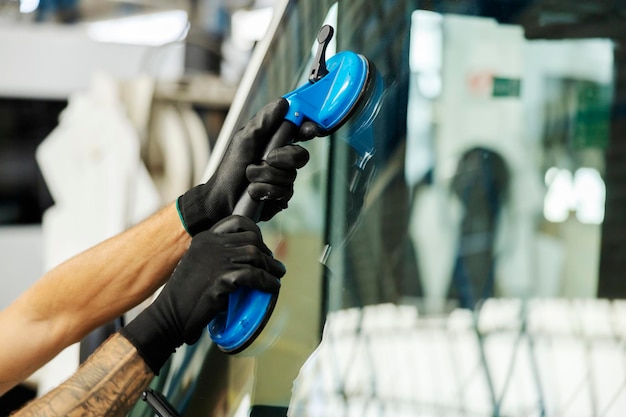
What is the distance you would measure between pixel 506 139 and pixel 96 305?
925 millimetres

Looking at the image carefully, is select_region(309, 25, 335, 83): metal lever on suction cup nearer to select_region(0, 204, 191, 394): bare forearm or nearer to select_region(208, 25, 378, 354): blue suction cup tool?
select_region(208, 25, 378, 354): blue suction cup tool

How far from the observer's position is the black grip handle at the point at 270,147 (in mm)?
1043

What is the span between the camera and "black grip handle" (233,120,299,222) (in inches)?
41.1

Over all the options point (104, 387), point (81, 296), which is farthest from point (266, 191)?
point (81, 296)

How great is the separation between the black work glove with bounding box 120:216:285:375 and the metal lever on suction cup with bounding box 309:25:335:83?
0.80 ft

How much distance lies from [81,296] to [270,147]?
659 mm

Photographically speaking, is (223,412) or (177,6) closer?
(223,412)

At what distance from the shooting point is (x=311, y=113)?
1.02 m

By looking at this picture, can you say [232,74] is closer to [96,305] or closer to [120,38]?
[120,38]

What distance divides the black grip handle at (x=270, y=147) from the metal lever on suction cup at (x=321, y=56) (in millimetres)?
82

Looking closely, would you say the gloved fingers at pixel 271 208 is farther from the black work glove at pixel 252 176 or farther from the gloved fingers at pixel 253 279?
the gloved fingers at pixel 253 279

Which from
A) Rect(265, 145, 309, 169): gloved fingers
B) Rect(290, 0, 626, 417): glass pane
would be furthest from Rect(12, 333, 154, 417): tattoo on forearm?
Rect(265, 145, 309, 169): gloved fingers

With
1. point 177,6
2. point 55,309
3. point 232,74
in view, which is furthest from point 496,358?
point 177,6

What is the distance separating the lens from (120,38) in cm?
446
